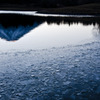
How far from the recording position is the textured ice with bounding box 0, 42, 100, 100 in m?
12.1

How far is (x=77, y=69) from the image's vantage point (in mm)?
16578

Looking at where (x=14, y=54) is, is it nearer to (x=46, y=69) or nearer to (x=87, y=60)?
(x=46, y=69)

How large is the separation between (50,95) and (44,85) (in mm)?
1558

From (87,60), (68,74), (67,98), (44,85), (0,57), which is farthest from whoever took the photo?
(0,57)

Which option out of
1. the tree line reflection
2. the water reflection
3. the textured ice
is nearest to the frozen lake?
the textured ice

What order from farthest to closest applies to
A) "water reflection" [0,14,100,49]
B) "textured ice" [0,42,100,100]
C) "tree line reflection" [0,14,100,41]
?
"tree line reflection" [0,14,100,41] → "water reflection" [0,14,100,49] → "textured ice" [0,42,100,100]

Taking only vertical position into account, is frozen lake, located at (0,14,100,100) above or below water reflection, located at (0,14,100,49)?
above

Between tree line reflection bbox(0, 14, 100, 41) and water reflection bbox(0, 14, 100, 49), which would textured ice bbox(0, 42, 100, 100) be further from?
tree line reflection bbox(0, 14, 100, 41)

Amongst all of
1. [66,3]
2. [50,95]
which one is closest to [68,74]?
[50,95]

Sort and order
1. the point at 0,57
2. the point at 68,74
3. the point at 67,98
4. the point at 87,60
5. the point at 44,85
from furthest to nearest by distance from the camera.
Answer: the point at 0,57
the point at 87,60
the point at 68,74
the point at 44,85
the point at 67,98

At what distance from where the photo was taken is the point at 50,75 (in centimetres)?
1530

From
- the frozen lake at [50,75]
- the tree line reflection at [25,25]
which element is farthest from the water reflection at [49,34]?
the frozen lake at [50,75]

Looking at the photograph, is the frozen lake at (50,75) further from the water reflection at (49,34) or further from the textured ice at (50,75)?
the water reflection at (49,34)

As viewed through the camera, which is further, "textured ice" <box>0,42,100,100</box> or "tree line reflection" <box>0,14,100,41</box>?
"tree line reflection" <box>0,14,100,41</box>
